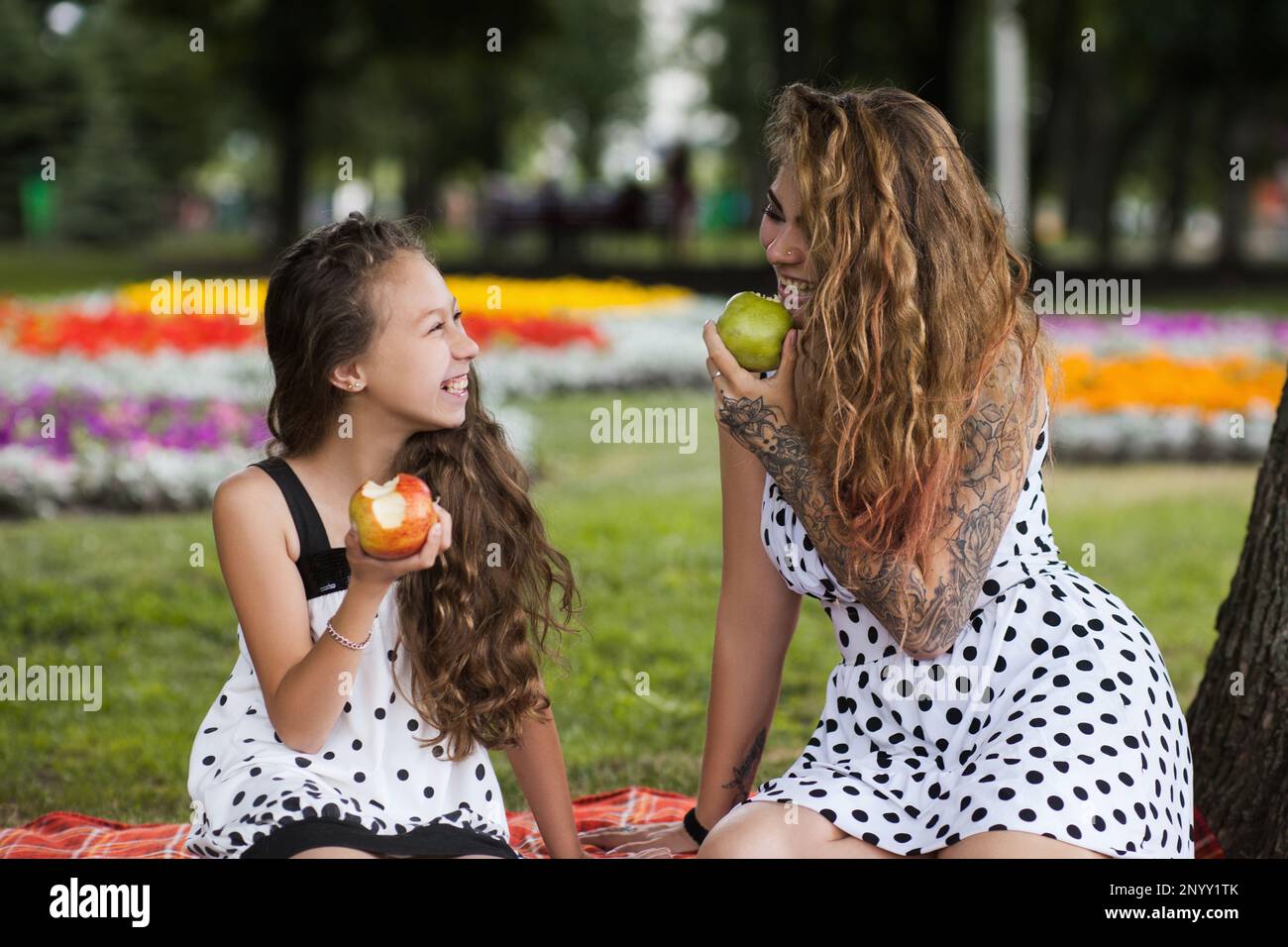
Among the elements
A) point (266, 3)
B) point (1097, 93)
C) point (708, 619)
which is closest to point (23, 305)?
point (708, 619)

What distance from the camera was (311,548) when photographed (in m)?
2.98

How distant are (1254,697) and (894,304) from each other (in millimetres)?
1457

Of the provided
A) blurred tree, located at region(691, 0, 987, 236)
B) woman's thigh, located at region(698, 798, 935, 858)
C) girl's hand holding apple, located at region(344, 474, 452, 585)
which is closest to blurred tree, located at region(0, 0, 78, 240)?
blurred tree, located at region(691, 0, 987, 236)

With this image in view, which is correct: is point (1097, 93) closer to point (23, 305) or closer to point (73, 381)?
point (23, 305)

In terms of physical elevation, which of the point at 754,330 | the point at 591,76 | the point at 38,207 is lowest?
the point at 754,330

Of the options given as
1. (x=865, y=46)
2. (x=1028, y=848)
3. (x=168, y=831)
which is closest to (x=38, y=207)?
(x=865, y=46)

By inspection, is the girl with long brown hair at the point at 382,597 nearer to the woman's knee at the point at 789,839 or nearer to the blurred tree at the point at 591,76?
the woman's knee at the point at 789,839

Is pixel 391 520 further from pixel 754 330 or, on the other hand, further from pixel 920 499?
pixel 920 499

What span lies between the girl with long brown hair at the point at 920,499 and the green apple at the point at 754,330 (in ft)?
0.09

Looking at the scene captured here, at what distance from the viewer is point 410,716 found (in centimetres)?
307

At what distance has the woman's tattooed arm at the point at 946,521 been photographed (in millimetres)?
2826

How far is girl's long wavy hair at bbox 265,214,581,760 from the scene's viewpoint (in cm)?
301

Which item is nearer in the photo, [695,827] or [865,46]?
[695,827]
